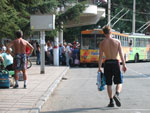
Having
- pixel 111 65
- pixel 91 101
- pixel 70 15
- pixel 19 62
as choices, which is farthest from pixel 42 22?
pixel 111 65

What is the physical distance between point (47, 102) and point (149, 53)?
942 inches

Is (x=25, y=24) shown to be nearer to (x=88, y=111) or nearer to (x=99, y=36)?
(x=99, y=36)

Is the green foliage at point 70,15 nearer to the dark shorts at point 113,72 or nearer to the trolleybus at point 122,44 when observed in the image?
the trolleybus at point 122,44

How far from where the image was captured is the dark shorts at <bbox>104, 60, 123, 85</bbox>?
24.8 feet

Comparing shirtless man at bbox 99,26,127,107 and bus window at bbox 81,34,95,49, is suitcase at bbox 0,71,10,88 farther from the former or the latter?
bus window at bbox 81,34,95,49

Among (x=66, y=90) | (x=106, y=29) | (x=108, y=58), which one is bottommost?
(x=66, y=90)

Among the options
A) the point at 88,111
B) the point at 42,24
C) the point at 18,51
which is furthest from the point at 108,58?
Result: the point at 42,24

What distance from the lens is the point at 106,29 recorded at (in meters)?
7.65

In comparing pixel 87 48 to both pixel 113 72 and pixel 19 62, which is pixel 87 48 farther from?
pixel 113 72

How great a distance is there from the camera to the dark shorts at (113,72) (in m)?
Answer: 7.55

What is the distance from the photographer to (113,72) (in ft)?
24.8

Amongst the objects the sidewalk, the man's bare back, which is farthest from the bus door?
the man's bare back

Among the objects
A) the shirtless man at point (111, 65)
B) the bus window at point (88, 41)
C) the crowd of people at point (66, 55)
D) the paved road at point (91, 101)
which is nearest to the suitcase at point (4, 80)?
the paved road at point (91, 101)

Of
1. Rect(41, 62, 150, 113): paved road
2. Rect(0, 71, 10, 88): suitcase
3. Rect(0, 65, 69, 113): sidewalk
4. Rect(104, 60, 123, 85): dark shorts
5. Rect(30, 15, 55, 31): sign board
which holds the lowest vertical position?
Rect(41, 62, 150, 113): paved road
